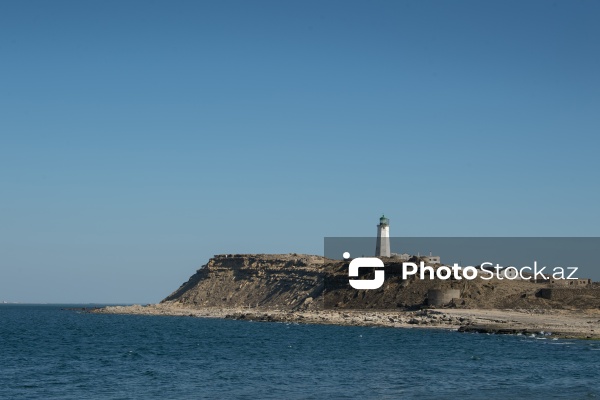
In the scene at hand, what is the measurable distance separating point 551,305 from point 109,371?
5143 cm

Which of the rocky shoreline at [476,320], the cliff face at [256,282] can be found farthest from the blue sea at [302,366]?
the cliff face at [256,282]

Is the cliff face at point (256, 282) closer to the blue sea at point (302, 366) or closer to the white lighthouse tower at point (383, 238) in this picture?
the white lighthouse tower at point (383, 238)

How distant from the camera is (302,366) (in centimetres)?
4044

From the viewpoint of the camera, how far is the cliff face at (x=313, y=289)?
81250 millimetres

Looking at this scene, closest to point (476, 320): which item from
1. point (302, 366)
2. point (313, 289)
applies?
point (302, 366)

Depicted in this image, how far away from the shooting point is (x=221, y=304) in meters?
112

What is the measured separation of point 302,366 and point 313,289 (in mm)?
60091

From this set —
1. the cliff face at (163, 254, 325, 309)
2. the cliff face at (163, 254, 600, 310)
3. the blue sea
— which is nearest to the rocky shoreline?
the blue sea

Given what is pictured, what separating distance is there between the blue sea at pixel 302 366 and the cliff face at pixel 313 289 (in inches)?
836

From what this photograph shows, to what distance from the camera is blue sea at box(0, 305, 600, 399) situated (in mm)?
31297

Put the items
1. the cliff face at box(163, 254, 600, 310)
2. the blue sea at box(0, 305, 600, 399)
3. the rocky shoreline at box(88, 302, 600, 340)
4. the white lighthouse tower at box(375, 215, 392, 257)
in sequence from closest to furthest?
the blue sea at box(0, 305, 600, 399)
the rocky shoreline at box(88, 302, 600, 340)
the cliff face at box(163, 254, 600, 310)
the white lighthouse tower at box(375, 215, 392, 257)

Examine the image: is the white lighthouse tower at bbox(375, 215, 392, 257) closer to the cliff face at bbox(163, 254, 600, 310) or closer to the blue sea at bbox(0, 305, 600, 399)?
the cliff face at bbox(163, 254, 600, 310)

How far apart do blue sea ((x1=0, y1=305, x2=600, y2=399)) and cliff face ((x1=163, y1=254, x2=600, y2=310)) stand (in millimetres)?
21238

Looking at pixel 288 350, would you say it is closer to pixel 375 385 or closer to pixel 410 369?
pixel 410 369
